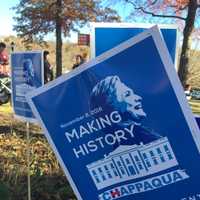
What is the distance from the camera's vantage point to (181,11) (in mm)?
12047

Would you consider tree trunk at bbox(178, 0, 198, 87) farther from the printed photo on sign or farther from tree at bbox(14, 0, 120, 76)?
tree at bbox(14, 0, 120, 76)

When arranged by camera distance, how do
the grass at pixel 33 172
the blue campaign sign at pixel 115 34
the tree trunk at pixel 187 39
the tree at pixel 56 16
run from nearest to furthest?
the blue campaign sign at pixel 115 34, the grass at pixel 33 172, the tree trunk at pixel 187 39, the tree at pixel 56 16

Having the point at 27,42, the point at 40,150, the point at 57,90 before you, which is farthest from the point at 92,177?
the point at 27,42

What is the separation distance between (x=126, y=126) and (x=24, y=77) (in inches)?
151

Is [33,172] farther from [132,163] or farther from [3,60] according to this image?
[3,60]

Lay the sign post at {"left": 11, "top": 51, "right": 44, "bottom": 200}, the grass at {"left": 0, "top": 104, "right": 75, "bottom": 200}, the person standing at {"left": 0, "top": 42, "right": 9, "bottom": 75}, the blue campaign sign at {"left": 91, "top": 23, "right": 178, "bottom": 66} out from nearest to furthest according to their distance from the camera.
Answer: the blue campaign sign at {"left": 91, "top": 23, "right": 178, "bottom": 66} → the grass at {"left": 0, "top": 104, "right": 75, "bottom": 200} → the sign post at {"left": 11, "top": 51, "right": 44, "bottom": 200} → the person standing at {"left": 0, "top": 42, "right": 9, "bottom": 75}

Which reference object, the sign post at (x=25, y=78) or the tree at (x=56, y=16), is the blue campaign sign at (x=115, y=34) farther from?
the tree at (x=56, y=16)

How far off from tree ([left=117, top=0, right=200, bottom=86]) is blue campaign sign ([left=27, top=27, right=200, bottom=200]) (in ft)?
21.9

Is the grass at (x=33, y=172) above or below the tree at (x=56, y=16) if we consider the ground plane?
below

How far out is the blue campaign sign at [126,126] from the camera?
8.55 ft

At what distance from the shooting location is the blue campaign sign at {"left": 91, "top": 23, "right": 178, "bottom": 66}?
16.1 ft

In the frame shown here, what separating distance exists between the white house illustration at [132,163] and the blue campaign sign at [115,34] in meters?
1.95

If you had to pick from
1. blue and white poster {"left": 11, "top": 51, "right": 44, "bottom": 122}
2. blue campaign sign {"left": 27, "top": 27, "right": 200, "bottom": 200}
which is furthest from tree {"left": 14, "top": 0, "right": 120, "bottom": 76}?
blue campaign sign {"left": 27, "top": 27, "right": 200, "bottom": 200}

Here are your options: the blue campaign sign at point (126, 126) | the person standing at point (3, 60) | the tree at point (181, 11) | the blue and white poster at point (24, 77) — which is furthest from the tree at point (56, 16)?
the blue campaign sign at point (126, 126)
